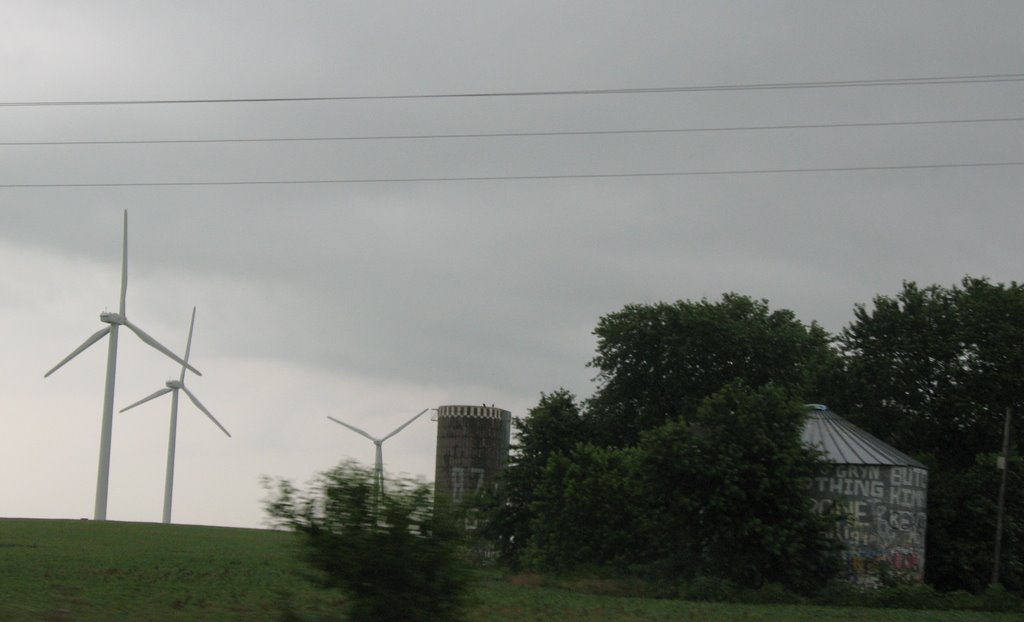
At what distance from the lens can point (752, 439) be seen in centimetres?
4419

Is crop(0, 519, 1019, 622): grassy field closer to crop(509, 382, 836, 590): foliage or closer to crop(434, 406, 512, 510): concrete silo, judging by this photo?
crop(509, 382, 836, 590): foliage

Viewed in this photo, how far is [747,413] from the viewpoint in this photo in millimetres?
45188

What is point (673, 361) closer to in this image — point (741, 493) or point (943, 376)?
point (943, 376)

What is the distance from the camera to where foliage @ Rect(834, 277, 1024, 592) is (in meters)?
56.1

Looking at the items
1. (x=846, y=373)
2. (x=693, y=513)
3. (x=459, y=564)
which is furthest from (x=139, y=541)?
(x=846, y=373)

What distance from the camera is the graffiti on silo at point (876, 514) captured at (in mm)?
44219

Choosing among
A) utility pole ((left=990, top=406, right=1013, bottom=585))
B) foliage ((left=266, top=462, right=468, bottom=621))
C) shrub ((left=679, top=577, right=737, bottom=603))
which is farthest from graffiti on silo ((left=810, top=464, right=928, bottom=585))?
foliage ((left=266, top=462, right=468, bottom=621))

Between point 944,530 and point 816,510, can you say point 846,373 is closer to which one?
point 944,530

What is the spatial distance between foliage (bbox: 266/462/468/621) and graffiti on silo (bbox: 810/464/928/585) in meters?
30.0

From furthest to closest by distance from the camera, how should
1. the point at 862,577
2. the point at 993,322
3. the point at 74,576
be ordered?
the point at 993,322, the point at 862,577, the point at 74,576

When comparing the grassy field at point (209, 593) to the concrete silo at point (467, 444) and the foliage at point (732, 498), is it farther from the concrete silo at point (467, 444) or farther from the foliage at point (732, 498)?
the concrete silo at point (467, 444)

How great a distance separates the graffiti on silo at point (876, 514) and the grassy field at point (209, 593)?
767 centimetres

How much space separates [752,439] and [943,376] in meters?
20.3

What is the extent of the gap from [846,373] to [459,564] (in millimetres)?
48098
